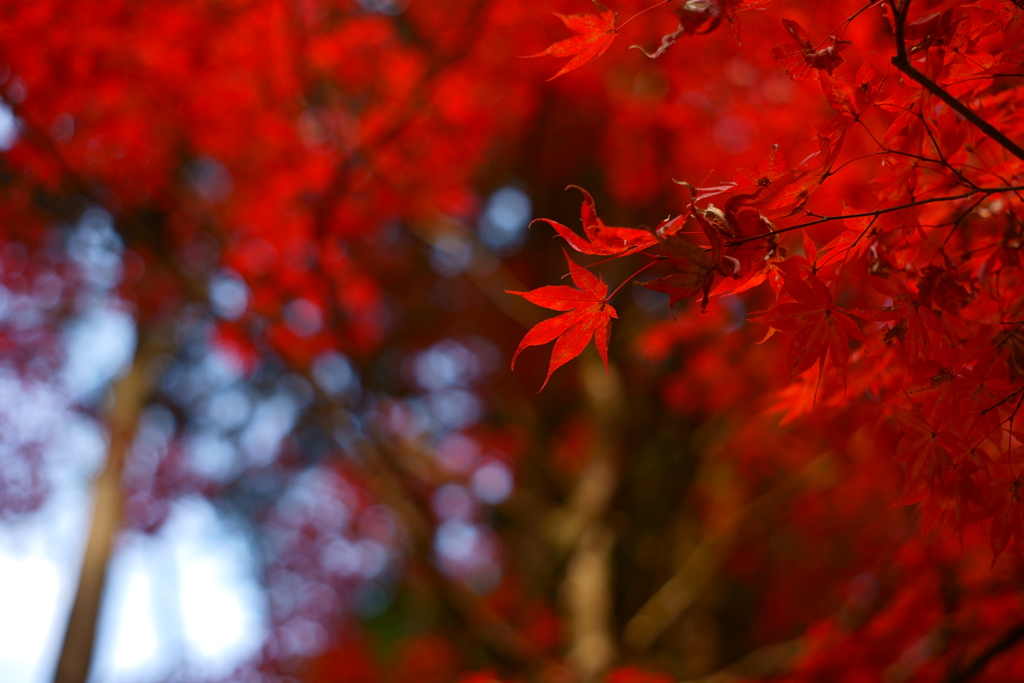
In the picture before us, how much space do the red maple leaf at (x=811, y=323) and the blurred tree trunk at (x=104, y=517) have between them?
719cm

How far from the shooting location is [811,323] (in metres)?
1.19

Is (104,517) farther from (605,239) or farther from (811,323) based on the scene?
(811,323)

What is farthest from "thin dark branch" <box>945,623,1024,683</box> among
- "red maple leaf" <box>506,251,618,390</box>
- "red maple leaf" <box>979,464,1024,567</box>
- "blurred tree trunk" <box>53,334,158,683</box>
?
"blurred tree trunk" <box>53,334,158,683</box>

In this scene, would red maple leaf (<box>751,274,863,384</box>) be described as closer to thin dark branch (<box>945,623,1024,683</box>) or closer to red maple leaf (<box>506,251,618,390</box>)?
red maple leaf (<box>506,251,618,390</box>)

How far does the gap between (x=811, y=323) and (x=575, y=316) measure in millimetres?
439

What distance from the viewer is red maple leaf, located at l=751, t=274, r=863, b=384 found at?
1.16 metres

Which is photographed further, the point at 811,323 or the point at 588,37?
the point at 588,37

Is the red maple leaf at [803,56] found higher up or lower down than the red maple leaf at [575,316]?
higher up

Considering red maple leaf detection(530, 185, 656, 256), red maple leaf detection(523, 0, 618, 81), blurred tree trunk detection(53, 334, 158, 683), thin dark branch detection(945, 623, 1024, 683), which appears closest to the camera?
red maple leaf detection(530, 185, 656, 256)

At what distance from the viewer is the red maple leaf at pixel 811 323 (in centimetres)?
116

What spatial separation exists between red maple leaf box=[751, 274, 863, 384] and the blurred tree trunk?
283 inches

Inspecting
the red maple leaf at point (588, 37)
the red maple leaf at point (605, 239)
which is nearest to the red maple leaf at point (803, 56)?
the red maple leaf at point (588, 37)

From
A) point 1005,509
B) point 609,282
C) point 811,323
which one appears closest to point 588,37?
point 811,323

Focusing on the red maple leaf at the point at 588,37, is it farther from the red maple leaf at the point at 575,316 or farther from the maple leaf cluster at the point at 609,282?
the red maple leaf at the point at 575,316
